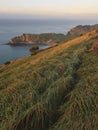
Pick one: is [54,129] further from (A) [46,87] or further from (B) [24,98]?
(A) [46,87]

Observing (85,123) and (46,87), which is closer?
(85,123)

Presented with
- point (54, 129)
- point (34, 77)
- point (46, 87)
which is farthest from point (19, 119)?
point (34, 77)

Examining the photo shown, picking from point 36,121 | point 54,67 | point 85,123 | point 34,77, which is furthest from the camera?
point 54,67

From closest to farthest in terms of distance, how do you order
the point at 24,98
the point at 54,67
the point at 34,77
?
the point at 24,98, the point at 34,77, the point at 54,67

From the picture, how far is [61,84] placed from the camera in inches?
488

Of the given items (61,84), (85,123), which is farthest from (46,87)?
(85,123)

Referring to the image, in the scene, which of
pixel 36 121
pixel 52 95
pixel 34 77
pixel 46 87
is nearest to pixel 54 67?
pixel 34 77

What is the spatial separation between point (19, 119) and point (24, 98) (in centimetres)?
164

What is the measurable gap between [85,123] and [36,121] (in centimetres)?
183

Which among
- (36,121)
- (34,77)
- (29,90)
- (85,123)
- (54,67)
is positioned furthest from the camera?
(54,67)

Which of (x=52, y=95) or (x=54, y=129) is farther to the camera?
(x=52, y=95)

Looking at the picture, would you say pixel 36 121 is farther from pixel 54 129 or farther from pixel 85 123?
pixel 85 123

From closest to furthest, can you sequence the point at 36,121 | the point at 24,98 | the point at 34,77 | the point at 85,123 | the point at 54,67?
1. the point at 85,123
2. the point at 36,121
3. the point at 24,98
4. the point at 34,77
5. the point at 54,67

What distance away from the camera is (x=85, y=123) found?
29.6 ft
